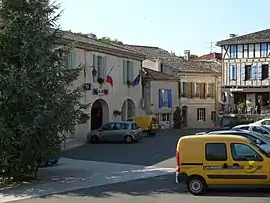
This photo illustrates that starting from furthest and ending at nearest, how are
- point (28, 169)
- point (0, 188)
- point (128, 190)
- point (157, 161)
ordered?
point (157, 161) < point (28, 169) < point (0, 188) < point (128, 190)

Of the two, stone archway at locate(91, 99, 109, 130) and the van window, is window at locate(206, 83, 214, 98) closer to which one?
stone archway at locate(91, 99, 109, 130)

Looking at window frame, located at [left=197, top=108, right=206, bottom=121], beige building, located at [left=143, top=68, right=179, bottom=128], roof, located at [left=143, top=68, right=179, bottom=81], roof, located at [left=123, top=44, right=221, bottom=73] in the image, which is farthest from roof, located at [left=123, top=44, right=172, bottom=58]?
window frame, located at [left=197, top=108, right=206, bottom=121]

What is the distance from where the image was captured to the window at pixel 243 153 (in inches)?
611

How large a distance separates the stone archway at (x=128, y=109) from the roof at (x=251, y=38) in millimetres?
18096

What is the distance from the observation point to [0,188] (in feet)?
61.6

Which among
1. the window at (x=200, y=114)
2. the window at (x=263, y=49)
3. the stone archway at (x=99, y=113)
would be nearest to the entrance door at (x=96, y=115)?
the stone archway at (x=99, y=113)

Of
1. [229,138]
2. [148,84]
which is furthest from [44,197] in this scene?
[148,84]

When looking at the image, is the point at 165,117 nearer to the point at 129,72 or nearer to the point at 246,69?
the point at 246,69

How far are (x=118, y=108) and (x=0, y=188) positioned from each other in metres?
26.4

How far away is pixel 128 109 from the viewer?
48125 millimetres

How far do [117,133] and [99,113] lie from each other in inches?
221

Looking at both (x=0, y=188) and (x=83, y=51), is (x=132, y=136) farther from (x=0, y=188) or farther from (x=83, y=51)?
(x=0, y=188)

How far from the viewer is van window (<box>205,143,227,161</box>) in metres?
15.7

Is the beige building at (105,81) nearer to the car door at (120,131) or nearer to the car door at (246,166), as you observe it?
the car door at (120,131)
